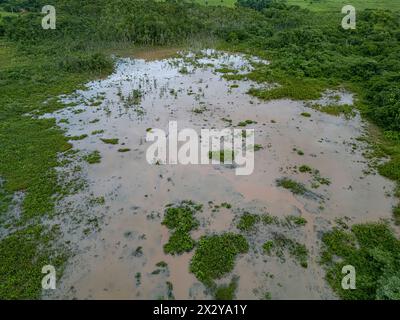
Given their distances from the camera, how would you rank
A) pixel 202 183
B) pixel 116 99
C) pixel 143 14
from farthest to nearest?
pixel 143 14, pixel 116 99, pixel 202 183

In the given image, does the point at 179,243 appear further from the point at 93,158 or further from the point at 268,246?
the point at 93,158

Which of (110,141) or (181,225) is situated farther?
(110,141)

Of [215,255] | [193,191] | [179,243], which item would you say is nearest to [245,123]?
[193,191]

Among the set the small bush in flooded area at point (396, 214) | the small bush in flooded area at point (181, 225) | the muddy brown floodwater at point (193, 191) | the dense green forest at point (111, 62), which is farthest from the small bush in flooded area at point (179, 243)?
the small bush in flooded area at point (396, 214)

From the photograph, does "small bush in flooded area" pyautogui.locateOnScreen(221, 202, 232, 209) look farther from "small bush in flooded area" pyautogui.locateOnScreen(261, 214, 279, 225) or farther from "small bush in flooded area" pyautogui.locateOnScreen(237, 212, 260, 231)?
"small bush in flooded area" pyautogui.locateOnScreen(261, 214, 279, 225)

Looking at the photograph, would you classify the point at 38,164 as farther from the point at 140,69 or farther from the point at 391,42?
the point at 391,42
